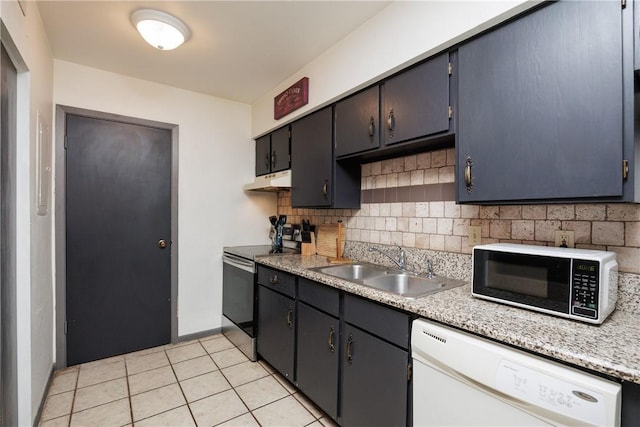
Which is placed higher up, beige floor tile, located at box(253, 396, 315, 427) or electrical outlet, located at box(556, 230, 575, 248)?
electrical outlet, located at box(556, 230, 575, 248)

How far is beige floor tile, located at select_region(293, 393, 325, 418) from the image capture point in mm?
1899

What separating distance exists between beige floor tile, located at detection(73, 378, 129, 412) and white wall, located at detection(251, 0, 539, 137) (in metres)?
2.48

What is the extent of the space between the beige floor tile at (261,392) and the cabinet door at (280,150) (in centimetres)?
180

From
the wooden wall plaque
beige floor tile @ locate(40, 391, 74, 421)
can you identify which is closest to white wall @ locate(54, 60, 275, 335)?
the wooden wall plaque

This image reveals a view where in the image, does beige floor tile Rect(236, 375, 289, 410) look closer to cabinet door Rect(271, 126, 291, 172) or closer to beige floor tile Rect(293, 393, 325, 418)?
beige floor tile Rect(293, 393, 325, 418)

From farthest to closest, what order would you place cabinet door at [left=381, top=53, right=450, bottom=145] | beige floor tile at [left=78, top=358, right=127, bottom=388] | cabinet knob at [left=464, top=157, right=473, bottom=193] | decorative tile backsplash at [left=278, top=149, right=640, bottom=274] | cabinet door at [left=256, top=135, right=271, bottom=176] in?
cabinet door at [left=256, top=135, right=271, bottom=176], beige floor tile at [left=78, top=358, right=127, bottom=388], cabinet door at [left=381, top=53, right=450, bottom=145], cabinet knob at [left=464, top=157, right=473, bottom=193], decorative tile backsplash at [left=278, top=149, right=640, bottom=274]

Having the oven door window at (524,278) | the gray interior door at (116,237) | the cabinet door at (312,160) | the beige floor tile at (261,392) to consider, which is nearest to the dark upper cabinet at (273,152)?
the cabinet door at (312,160)

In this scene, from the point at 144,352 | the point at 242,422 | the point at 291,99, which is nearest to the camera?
the point at 242,422

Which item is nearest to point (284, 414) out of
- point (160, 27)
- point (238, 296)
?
point (238, 296)

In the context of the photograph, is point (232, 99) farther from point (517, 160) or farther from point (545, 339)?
point (545, 339)

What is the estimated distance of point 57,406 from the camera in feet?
6.41

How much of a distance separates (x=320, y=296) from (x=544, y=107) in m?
1.43

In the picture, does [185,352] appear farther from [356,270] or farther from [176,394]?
[356,270]

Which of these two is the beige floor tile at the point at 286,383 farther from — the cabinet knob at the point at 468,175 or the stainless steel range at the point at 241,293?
the cabinet knob at the point at 468,175
